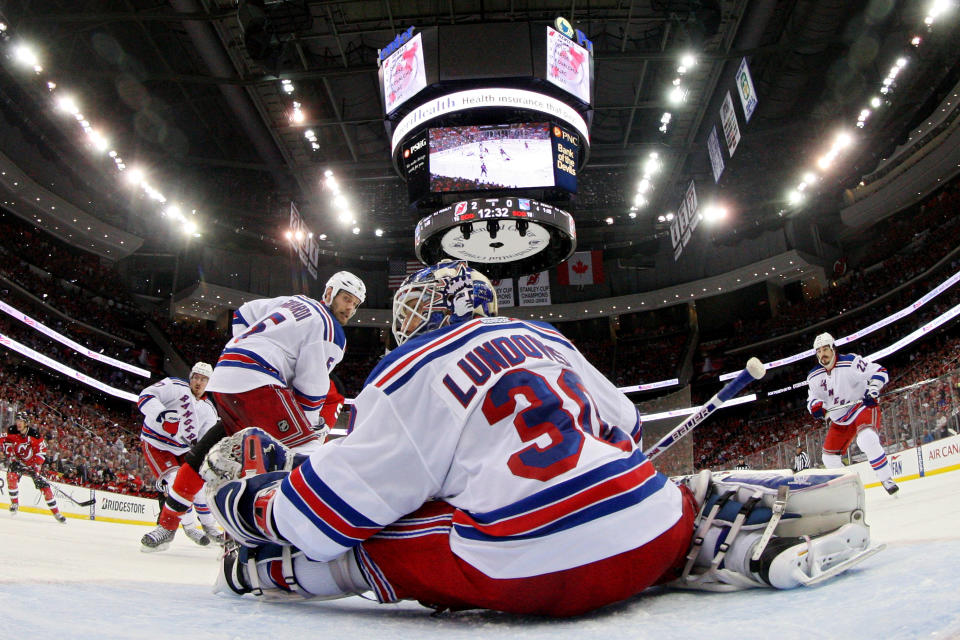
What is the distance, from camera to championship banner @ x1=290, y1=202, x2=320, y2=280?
19.5 metres

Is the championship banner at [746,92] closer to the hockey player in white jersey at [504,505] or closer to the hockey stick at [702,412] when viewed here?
the hockey stick at [702,412]

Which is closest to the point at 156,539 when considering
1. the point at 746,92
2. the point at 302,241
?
the point at 746,92

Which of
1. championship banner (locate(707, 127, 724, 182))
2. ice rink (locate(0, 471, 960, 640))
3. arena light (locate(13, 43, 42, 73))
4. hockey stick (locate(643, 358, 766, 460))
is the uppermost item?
arena light (locate(13, 43, 42, 73))

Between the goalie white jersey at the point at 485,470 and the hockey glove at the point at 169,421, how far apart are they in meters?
4.74

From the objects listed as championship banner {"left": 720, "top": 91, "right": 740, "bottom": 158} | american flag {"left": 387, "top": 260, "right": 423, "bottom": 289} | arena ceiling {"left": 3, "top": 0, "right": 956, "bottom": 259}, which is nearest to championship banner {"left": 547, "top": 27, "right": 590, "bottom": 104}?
arena ceiling {"left": 3, "top": 0, "right": 956, "bottom": 259}

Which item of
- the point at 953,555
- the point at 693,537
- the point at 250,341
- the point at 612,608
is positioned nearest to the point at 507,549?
the point at 612,608

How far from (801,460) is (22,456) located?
1226cm

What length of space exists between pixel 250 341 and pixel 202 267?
25.0 m

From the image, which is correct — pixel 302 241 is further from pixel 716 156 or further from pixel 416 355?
pixel 416 355

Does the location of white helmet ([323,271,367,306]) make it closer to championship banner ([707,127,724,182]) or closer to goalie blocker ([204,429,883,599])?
goalie blocker ([204,429,883,599])

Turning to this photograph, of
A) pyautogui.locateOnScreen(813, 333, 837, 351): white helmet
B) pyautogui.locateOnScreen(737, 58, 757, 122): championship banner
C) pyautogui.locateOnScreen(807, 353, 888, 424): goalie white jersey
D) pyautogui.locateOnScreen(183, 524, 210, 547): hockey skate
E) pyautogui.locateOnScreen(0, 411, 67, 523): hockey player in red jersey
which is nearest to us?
pyautogui.locateOnScreen(183, 524, 210, 547): hockey skate

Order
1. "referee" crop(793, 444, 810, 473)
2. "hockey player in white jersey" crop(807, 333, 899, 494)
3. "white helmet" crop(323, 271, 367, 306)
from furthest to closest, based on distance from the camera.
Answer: "referee" crop(793, 444, 810, 473) < "hockey player in white jersey" crop(807, 333, 899, 494) < "white helmet" crop(323, 271, 367, 306)

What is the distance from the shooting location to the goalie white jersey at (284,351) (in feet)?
12.5

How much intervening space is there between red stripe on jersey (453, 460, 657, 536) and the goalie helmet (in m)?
0.65
